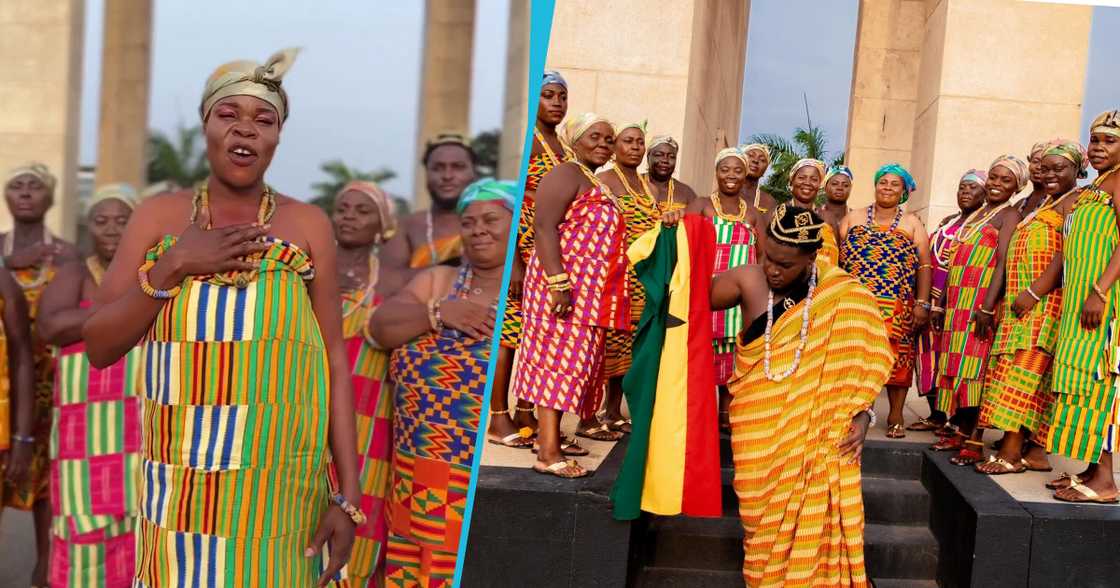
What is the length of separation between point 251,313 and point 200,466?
0.25 m

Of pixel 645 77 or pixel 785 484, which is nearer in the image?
pixel 785 484

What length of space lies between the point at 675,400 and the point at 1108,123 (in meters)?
2.67

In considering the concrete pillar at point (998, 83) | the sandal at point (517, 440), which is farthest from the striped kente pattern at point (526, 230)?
the concrete pillar at point (998, 83)

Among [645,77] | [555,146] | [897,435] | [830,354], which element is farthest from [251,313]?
[645,77]

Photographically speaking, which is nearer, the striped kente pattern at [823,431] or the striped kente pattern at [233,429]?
the striped kente pattern at [233,429]

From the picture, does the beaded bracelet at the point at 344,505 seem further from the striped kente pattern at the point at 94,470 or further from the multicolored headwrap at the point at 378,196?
the multicolored headwrap at the point at 378,196

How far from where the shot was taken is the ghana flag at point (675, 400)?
374 centimetres

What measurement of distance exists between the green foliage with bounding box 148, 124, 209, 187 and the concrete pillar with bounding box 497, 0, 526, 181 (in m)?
0.44

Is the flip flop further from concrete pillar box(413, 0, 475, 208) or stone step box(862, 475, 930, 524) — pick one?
concrete pillar box(413, 0, 475, 208)

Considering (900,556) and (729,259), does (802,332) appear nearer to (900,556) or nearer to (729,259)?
(900,556)

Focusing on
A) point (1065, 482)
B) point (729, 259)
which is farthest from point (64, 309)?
point (729, 259)

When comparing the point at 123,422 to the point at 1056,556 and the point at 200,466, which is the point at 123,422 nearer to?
the point at 200,466

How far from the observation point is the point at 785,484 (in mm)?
3600

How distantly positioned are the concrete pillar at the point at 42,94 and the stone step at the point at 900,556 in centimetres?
413
